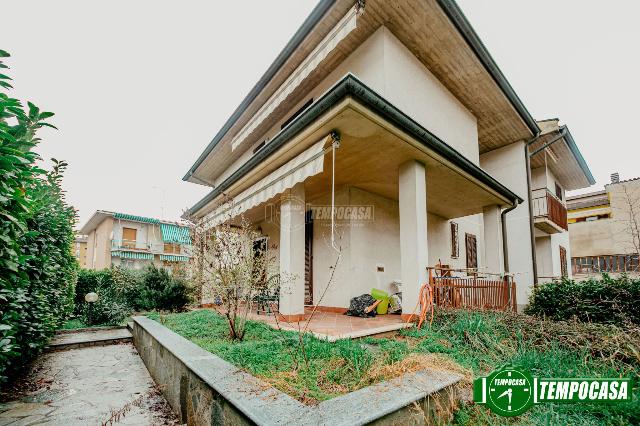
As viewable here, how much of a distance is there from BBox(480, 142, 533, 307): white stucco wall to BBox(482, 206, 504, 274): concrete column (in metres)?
1.90

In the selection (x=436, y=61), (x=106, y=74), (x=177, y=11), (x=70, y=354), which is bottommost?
(x=70, y=354)

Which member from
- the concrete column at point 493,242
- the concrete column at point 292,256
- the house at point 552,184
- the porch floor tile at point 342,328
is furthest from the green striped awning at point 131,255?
the house at point 552,184

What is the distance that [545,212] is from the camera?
11797mm

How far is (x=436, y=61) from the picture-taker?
26.9ft

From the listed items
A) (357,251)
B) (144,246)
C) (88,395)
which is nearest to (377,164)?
(357,251)

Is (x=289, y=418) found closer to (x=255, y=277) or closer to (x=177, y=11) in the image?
(x=255, y=277)

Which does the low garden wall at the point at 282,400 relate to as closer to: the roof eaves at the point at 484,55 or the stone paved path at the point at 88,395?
the stone paved path at the point at 88,395

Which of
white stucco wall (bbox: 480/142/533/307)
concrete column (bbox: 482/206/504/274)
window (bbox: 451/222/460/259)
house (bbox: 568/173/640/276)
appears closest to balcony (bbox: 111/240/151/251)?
window (bbox: 451/222/460/259)

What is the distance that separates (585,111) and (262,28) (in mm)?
20708

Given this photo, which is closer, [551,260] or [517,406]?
[517,406]

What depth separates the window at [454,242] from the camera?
12422 millimetres

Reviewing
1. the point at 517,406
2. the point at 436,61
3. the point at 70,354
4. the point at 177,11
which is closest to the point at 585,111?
the point at 436,61

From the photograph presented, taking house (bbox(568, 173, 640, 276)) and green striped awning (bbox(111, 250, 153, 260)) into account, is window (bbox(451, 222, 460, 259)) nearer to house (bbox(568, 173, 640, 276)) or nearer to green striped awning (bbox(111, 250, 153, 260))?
house (bbox(568, 173, 640, 276))

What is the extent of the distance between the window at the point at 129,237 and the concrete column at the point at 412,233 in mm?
29832
